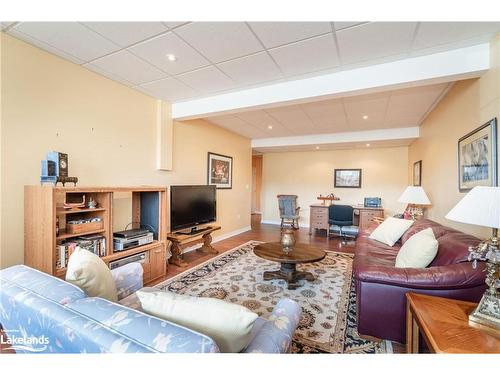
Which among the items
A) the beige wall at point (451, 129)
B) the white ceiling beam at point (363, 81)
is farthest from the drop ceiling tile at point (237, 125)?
the beige wall at point (451, 129)

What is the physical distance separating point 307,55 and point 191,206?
2676mm

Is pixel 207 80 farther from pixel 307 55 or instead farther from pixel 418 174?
pixel 418 174

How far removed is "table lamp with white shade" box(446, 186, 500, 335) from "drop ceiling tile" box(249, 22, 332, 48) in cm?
156

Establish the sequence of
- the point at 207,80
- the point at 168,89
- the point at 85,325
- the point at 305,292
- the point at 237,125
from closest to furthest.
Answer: the point at 85,325, the point at 305,292, the point at 207,80, the point at 168,89, the point at 237,125

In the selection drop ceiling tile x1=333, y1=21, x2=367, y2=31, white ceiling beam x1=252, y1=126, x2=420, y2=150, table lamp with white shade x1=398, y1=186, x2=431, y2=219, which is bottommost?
table lamp with white shade x1=398, y1=186, x2=431, y2=219

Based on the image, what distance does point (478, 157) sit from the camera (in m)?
2.14

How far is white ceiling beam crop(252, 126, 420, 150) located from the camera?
4.76m

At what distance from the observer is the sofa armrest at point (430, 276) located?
4.91 feet

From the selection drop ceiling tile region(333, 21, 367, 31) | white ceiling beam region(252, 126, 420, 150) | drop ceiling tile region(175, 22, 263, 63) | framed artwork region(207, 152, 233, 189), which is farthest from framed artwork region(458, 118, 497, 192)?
framed artwork region(207, 152, 233, 189)

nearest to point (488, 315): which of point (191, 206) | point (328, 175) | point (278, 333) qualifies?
point (278, 333)

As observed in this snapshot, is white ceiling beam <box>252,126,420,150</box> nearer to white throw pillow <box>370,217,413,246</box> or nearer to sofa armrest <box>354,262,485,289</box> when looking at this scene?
white throw pillow <box>370,217,413,246</box>

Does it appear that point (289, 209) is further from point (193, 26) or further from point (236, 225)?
point (193, 26)

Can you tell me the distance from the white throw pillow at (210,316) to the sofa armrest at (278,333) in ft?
0.20
